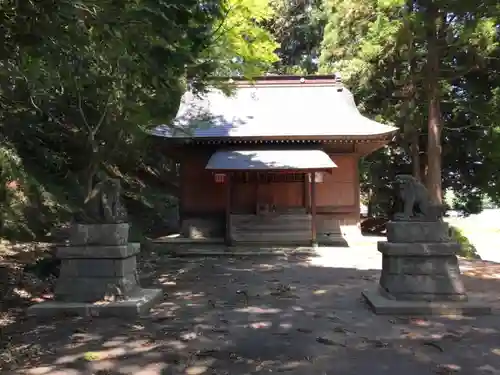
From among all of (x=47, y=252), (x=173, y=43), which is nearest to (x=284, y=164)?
(x=47, y=252)

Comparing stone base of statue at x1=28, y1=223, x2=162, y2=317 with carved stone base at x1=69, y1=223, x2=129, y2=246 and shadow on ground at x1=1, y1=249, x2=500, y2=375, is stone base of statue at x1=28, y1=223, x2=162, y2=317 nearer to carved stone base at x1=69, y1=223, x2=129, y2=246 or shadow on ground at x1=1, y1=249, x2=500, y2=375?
carved stone base at x1=69, y1=223, x2=129, y2=246

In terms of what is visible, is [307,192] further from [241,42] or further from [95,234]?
[95,234]

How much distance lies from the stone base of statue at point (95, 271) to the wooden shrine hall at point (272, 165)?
8509mm

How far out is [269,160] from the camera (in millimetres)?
15508

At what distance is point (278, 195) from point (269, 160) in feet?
6.21

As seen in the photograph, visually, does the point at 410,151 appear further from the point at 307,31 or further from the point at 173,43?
the point at 173,43

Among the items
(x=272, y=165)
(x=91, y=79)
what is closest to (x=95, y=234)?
(x=91, y=79)

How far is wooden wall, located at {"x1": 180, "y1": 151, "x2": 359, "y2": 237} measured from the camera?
55.8 ft

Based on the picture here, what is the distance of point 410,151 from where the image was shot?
62.4 ft

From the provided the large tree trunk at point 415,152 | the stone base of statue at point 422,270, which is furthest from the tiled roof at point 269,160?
the stone base of statue at point 422,270

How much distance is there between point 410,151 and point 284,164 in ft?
20.6

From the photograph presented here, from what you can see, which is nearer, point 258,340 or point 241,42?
point 258,340

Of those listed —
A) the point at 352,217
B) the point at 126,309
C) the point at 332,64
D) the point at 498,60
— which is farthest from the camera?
the point at 332,64

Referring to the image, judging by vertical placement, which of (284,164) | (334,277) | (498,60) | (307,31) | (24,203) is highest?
(307,31)
